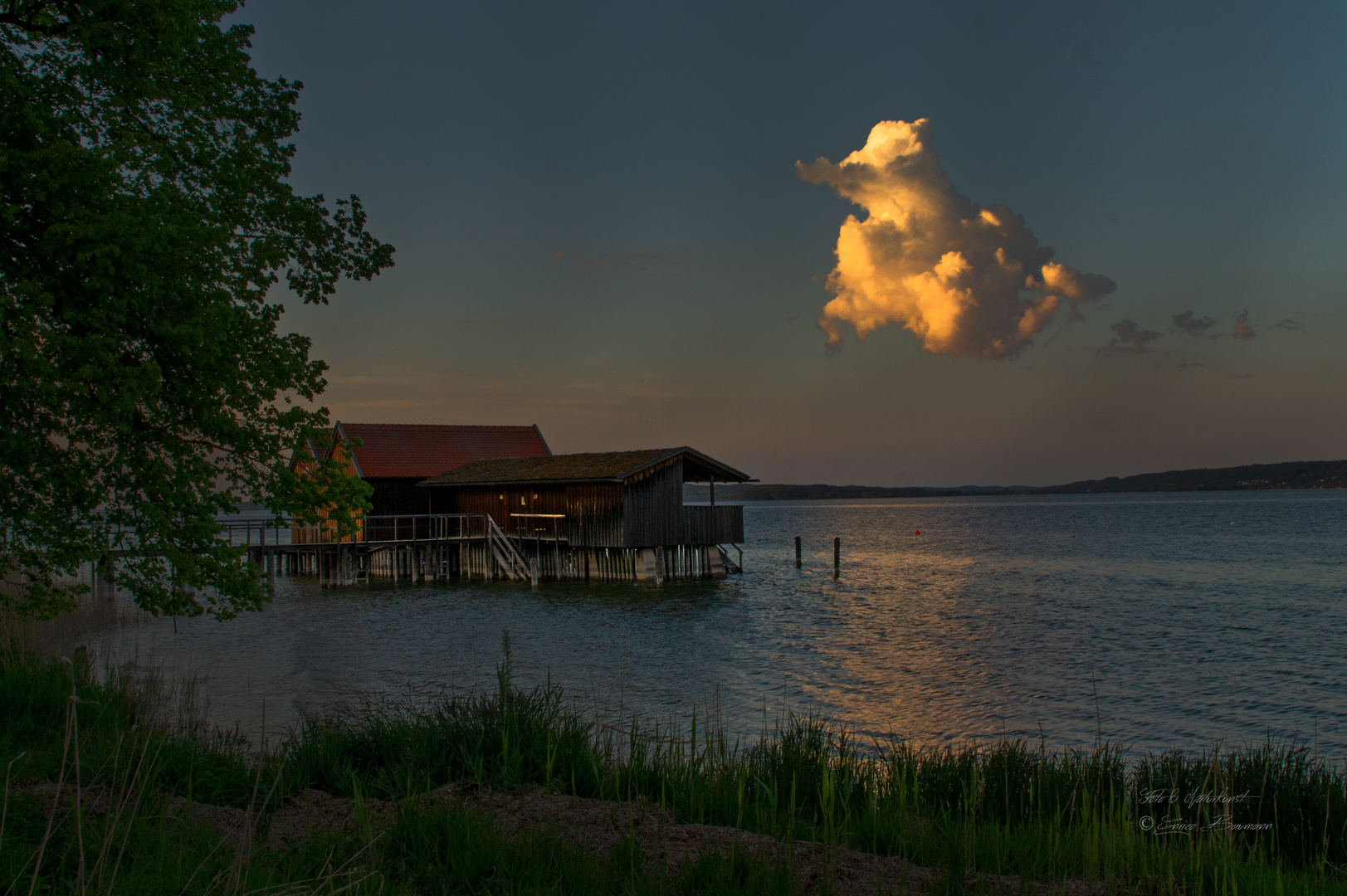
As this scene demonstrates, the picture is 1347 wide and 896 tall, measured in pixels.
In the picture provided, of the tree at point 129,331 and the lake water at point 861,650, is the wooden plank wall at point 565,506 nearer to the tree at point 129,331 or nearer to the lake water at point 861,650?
the lake water at point 861,650

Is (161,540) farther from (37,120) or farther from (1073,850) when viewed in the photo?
(1073,850)

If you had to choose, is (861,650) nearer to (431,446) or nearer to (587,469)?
(587,469)

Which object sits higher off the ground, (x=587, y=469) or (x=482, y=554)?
(x=587, y=469)

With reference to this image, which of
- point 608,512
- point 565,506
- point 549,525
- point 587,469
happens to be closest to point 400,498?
point 549,525

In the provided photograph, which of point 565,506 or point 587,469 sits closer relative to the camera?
point 587,469

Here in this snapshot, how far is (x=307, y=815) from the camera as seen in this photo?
6.56 metres

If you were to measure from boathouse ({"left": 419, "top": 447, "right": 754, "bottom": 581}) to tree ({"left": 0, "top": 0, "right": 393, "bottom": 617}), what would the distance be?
24496 millimetres

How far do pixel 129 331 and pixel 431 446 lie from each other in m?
37.7

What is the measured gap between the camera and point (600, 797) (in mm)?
7062

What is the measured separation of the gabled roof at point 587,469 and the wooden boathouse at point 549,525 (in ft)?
0.25

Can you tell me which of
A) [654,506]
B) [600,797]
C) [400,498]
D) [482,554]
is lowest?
[482,554]

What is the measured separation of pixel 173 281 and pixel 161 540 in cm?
310

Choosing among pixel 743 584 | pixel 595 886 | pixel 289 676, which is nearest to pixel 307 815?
pixel 595 886

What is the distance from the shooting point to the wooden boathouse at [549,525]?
122 ft
